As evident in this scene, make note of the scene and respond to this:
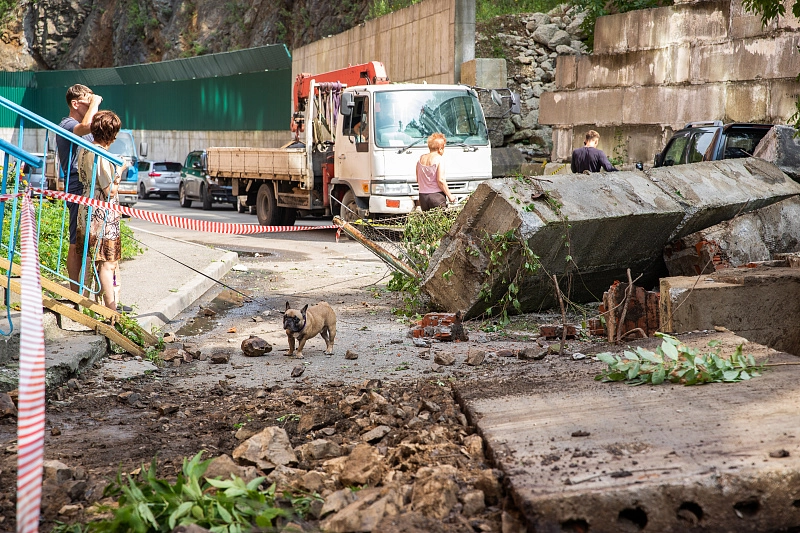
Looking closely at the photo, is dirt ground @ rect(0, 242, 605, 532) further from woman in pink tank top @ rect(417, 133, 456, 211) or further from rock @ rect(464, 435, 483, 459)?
woman in pink tank top @ rect(417, 133, 456, 211)

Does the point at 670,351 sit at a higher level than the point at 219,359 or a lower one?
higher

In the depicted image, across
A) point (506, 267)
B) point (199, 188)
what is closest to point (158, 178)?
point (199, 188)

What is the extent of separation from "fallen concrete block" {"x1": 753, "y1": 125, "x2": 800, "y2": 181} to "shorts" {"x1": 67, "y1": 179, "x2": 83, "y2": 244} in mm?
7456

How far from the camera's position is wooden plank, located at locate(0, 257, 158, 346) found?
632 centimetres

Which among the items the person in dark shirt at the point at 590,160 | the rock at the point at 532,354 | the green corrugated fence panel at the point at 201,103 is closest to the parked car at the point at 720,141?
the person in dark shirt at the point at 590,160

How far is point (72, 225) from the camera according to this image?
23.8ft

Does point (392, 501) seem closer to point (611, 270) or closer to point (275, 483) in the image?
point (275, 483)

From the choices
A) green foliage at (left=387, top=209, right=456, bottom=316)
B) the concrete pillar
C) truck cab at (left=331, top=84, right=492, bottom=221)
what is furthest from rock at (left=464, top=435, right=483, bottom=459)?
the concrete pillar

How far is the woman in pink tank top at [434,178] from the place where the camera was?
11.1 metres

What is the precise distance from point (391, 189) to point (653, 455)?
12.4m

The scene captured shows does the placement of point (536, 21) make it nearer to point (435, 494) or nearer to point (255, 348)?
point (255, 348)

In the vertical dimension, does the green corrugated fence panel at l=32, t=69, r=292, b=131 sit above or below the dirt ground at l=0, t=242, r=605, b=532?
above

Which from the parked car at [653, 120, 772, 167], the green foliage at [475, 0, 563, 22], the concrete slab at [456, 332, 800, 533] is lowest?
the concrete slab at [456, 332, 800, 533]

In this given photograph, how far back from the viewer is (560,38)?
22641 mm
